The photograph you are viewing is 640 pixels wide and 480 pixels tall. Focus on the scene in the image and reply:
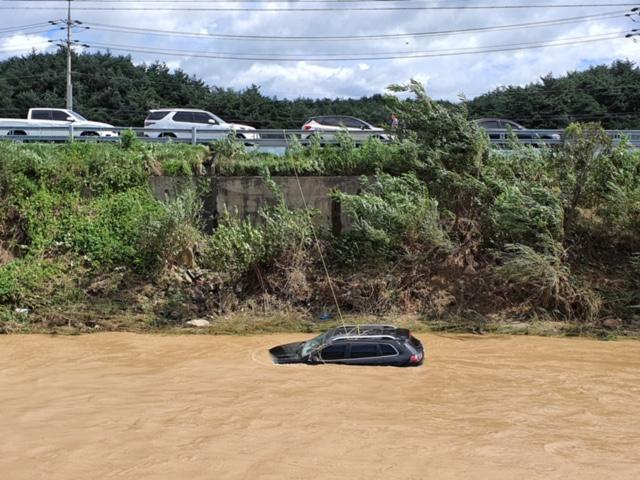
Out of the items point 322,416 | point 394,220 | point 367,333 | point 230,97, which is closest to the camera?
point 322,416

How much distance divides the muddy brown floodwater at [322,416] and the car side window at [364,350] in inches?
9.4

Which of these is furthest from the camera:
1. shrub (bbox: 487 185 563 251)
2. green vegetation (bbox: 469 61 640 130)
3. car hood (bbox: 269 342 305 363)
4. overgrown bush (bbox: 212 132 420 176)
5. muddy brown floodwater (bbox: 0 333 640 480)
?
green vegetation (bbox: 469 61 640 130)

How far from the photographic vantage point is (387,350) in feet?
35.6

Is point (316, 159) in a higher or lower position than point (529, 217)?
higher

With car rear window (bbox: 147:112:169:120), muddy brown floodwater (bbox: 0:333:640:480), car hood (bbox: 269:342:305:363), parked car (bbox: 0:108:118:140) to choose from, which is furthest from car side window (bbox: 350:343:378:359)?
car rear window (bbox: 147:112:169:120)

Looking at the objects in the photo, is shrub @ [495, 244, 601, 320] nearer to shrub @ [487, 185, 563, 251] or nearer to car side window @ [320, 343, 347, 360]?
shrub @ [487, 185, 563, 251]

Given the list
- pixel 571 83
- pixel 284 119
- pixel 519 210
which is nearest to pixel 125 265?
pixel 519 210

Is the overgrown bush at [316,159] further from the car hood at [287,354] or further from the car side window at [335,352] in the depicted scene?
the car side window at [335,352]

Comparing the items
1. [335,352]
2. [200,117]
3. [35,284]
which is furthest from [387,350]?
[200,117]

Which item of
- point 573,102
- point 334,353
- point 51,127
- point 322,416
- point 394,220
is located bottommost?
point 322,416

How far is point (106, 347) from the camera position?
14.5 meters

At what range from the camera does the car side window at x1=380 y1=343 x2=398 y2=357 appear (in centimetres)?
1084

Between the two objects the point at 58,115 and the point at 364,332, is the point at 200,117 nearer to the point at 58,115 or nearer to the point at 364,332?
the point at 58,115

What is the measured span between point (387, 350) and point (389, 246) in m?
6.63
